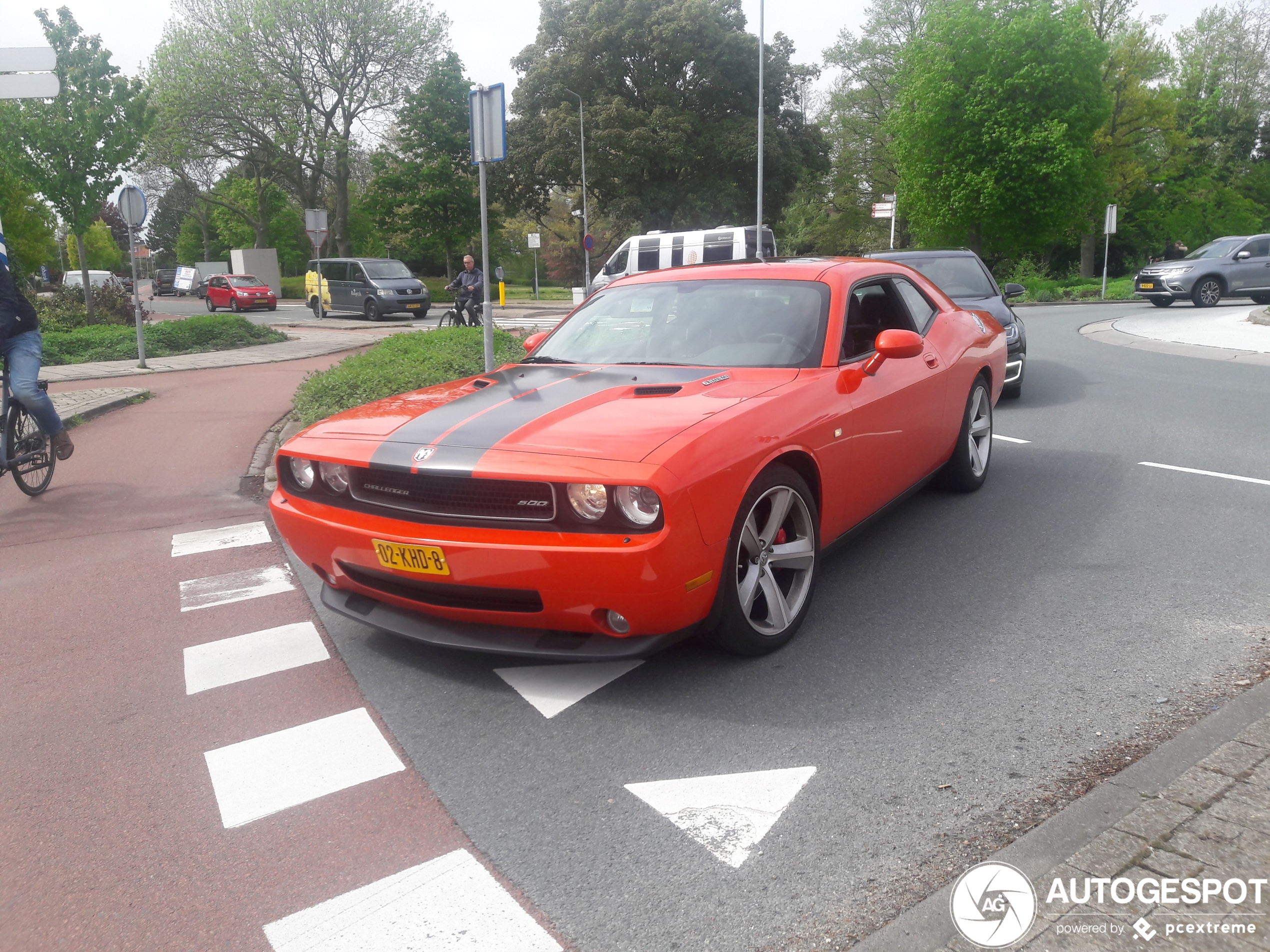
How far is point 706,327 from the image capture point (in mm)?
4754

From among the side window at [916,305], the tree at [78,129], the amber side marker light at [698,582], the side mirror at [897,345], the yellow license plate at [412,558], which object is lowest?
the amber side marker light at [698,582]

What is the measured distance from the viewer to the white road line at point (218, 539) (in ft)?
19.6

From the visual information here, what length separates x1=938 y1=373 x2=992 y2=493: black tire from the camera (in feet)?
20.3

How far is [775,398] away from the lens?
3920mm

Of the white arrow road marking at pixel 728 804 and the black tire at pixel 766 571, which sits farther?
the black tire at pixel 766 571

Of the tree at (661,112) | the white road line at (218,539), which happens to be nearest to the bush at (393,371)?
the white road line at (218,539)

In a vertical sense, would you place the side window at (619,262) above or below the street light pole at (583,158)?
below

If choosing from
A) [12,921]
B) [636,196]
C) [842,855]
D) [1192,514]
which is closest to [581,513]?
[842,855]

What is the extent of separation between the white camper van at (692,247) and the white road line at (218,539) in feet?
40.3

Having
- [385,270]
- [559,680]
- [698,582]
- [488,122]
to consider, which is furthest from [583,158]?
[698,582]

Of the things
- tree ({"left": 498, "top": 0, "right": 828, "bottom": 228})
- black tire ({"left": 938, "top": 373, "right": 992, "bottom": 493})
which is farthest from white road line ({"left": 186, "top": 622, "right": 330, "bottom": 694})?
tree ({"left": 498, "top": 0, "right": 828, "bottom": 228})

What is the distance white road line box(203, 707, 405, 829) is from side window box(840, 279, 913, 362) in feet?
8.35

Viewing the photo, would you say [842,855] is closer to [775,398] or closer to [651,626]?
[651,626]

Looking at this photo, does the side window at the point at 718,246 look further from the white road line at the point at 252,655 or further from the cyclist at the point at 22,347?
the white road line at the point at 252,655
